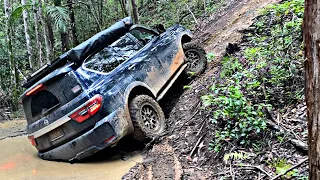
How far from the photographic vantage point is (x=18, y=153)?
569 centimetres

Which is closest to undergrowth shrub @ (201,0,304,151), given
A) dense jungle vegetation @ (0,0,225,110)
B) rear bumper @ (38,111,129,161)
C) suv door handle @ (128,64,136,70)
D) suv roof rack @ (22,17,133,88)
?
rear bumper @ (38,111,129,161)

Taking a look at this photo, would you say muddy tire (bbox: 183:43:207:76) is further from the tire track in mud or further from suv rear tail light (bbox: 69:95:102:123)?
suv rear tail light (bbox: 69:95:102:123)

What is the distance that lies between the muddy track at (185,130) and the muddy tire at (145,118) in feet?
0.68

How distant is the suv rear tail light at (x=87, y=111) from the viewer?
15.8 feet

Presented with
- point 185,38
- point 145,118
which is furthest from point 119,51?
point 185,38

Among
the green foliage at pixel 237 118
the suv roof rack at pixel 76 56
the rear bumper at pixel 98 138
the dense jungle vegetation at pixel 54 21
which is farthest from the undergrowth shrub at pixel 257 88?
the dense jungle vegetation at pixel 54 21

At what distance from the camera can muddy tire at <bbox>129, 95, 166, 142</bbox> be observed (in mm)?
5188

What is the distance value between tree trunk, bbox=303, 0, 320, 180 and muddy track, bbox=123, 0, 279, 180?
2058 mm

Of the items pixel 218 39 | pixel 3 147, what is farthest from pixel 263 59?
pixel 3 147

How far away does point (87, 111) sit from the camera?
4797mm

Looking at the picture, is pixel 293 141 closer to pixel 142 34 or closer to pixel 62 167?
pixel 62 167

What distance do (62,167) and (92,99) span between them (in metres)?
1.15

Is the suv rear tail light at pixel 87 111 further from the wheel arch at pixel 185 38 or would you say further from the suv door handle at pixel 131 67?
the wheel arch at pixel 185 38

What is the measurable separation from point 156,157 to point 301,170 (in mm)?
2250
